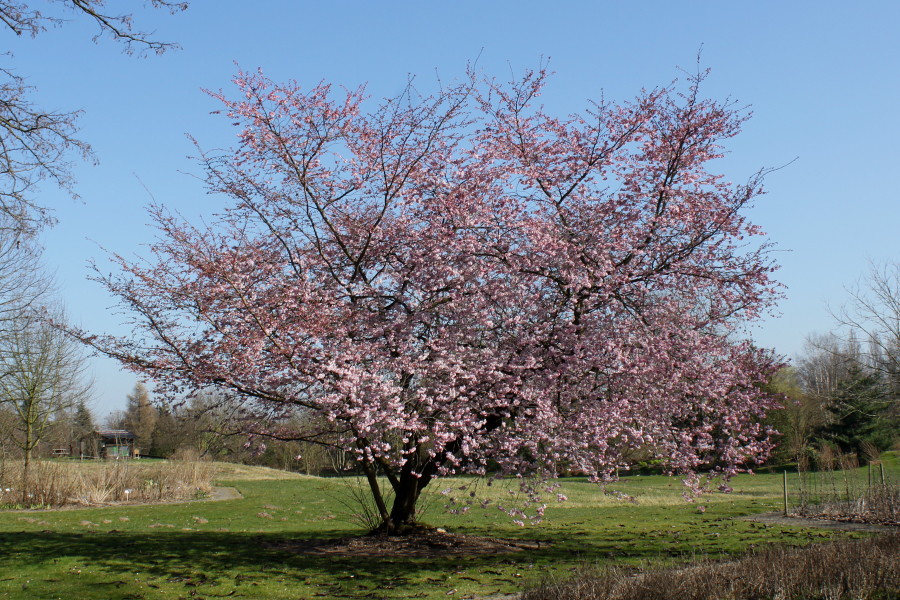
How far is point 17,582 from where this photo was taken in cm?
853

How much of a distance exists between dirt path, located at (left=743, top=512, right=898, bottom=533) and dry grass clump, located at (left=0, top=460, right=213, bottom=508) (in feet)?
57.0

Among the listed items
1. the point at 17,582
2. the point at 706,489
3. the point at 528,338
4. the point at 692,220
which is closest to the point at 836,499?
the point at 706,489

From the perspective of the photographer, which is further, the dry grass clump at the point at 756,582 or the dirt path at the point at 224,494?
the dirt path at the point at 224,494

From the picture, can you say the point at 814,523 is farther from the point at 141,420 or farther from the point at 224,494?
the point at 141,420

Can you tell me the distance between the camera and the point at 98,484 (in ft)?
67.7

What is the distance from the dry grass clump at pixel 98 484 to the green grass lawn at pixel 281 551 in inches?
68.9

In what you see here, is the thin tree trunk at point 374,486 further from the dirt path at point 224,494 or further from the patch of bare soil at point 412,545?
the dirt path at point 224,494

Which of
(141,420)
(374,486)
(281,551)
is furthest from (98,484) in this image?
(141,420)

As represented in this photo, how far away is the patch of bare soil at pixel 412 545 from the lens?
1057 centimetres

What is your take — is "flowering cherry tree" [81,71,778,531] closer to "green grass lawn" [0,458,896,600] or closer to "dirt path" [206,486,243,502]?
"green grass lawn" [0,458,896,600]

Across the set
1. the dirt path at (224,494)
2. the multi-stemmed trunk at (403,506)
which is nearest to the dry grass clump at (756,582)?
the multi-stemmed trunk at (403,506)

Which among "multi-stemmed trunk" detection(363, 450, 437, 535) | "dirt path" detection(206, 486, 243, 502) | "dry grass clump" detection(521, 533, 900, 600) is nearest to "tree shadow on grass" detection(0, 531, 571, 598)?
"multi-stemmed trunk" detection(363, 450, 437, 535)

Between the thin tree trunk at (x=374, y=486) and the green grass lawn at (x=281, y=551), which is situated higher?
the thin tree trunk at (x=374, y=486)

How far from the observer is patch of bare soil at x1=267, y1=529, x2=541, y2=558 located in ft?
34.7
